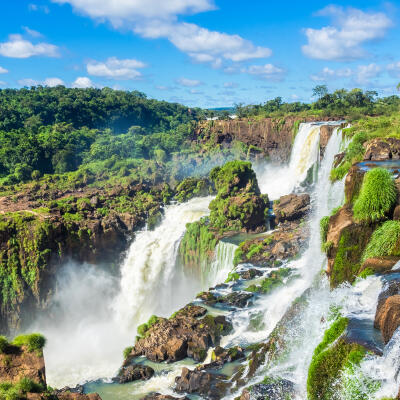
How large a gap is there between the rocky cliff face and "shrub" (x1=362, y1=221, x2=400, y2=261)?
30.3m

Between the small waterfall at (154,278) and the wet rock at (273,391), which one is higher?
the wet rock at (273,391)

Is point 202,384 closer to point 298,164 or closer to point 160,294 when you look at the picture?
point 160,294

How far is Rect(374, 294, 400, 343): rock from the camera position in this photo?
284 inches

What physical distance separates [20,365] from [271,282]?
40.6ft

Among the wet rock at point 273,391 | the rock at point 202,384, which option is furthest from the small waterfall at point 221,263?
the wet rock at point 273,391

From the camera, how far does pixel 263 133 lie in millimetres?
45125

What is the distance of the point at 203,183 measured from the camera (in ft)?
126

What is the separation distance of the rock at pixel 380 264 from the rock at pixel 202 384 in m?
5.89

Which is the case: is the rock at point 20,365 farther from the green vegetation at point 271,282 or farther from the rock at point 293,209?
the rock at point 293,209

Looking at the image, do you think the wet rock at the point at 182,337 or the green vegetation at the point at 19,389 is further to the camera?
the wet rock at the point at 182,337

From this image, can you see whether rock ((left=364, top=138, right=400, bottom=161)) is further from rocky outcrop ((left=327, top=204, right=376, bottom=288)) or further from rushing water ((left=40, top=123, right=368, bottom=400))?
rocky outcrop ((left=327, top=204, right=376, bottom=288))

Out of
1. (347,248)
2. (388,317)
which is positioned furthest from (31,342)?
(347,248)

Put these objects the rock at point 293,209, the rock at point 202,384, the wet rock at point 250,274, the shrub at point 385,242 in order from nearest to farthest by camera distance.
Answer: the shrub at point 385,242, the rock at point 202,384, the wet rock at point 250,274, the rock at point 293,209

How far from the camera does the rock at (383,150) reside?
19172 mm
